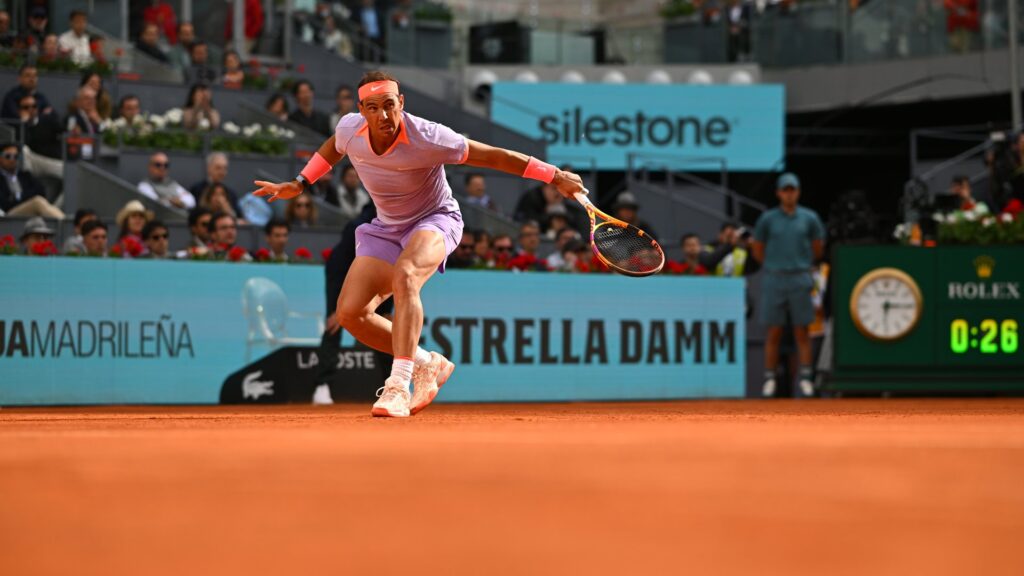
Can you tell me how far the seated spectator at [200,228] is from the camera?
13.2m

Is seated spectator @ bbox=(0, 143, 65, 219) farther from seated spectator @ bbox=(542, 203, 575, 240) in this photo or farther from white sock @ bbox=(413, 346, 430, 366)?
white sock @ bbox=(413, 346, 430, 366)

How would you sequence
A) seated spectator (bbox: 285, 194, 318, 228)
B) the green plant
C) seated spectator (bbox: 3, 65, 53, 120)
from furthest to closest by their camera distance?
the green plant < seated spectator (bbox: 3, 65, 53, 120) < seated spectator (bbox: 285, 194, 318, 228)

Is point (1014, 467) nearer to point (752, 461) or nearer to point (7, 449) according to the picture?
point (752, 461)

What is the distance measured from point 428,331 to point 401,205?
15.5 ft

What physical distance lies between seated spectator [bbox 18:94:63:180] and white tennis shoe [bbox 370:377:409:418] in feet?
30.3

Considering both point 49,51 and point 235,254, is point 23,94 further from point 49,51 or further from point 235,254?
point 235,254

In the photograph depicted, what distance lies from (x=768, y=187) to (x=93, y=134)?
485 inches

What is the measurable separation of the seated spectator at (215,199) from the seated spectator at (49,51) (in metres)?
4.34

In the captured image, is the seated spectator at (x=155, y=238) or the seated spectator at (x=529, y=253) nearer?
the seated spectator at (x=155, y=238)

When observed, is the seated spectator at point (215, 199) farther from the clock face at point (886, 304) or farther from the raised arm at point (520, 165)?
the raised arm at point (520, 165)

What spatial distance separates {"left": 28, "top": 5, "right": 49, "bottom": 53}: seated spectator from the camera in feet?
61.2

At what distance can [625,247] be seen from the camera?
7.97m

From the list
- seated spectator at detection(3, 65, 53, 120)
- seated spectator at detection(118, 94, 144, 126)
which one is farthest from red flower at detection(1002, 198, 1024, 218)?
seated spectator at detection(3, 65, 53, 120)

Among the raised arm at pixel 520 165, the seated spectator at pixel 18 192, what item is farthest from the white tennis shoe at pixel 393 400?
the seated spectator at pixel 18 192
